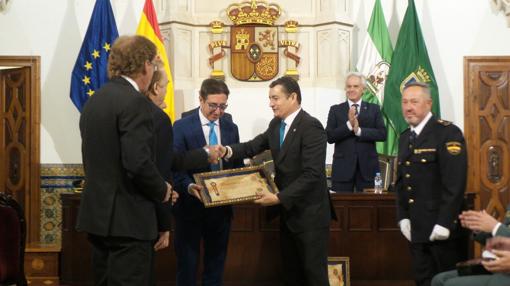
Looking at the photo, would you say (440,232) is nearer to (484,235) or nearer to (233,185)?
(484,235)

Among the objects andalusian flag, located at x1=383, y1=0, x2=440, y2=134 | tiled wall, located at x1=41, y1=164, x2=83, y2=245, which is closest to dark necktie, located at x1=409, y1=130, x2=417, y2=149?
andalusian flag, located at x1=383, y1=0, x2=440, y2=134

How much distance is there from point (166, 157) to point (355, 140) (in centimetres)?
320

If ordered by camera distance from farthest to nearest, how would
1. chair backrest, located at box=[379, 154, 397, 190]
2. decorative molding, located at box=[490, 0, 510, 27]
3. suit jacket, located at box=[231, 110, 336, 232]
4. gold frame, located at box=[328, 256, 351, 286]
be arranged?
decorative molding, located at box=[490, 0, 510, 27] < chair backrest, located at box=[379, 154, 397, 190] < gold frame, located at box=[328, 256, 351, 286] < suit jacket, located at box=[231, 110, 336, 232]

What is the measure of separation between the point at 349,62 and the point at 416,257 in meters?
4.24

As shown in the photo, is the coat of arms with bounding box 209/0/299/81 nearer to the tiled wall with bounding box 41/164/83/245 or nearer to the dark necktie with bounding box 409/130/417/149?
the tiled wall with bounding box 41/164/83/245

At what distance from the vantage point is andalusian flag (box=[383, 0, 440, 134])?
763 cm

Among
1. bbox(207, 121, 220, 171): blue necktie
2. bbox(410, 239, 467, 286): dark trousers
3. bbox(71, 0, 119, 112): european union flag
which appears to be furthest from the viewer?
bbox(71, 0, 119, 112): european union flag

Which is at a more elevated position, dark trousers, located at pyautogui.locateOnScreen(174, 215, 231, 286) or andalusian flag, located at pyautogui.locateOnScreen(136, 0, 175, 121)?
andalusian flag, located at pyautogui.locateOnScreen(136, 0, 175, 121)

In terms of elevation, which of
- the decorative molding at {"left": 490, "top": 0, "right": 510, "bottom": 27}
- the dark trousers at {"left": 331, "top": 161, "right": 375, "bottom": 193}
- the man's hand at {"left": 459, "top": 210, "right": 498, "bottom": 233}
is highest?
the decorative molding at {"left": 490, "top": 0, "right": 510, "bottom": 27}

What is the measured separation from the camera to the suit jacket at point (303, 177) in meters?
4.17

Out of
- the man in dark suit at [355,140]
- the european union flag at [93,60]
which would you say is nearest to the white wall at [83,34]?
the european union flag at [93,60]

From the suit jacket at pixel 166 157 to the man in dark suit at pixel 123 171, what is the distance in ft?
0.40

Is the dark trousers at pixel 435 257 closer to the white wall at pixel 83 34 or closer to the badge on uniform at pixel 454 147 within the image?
the badge on uniform at pixel 454 147

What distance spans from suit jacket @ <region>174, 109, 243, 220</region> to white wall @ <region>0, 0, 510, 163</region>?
326 centimetres
